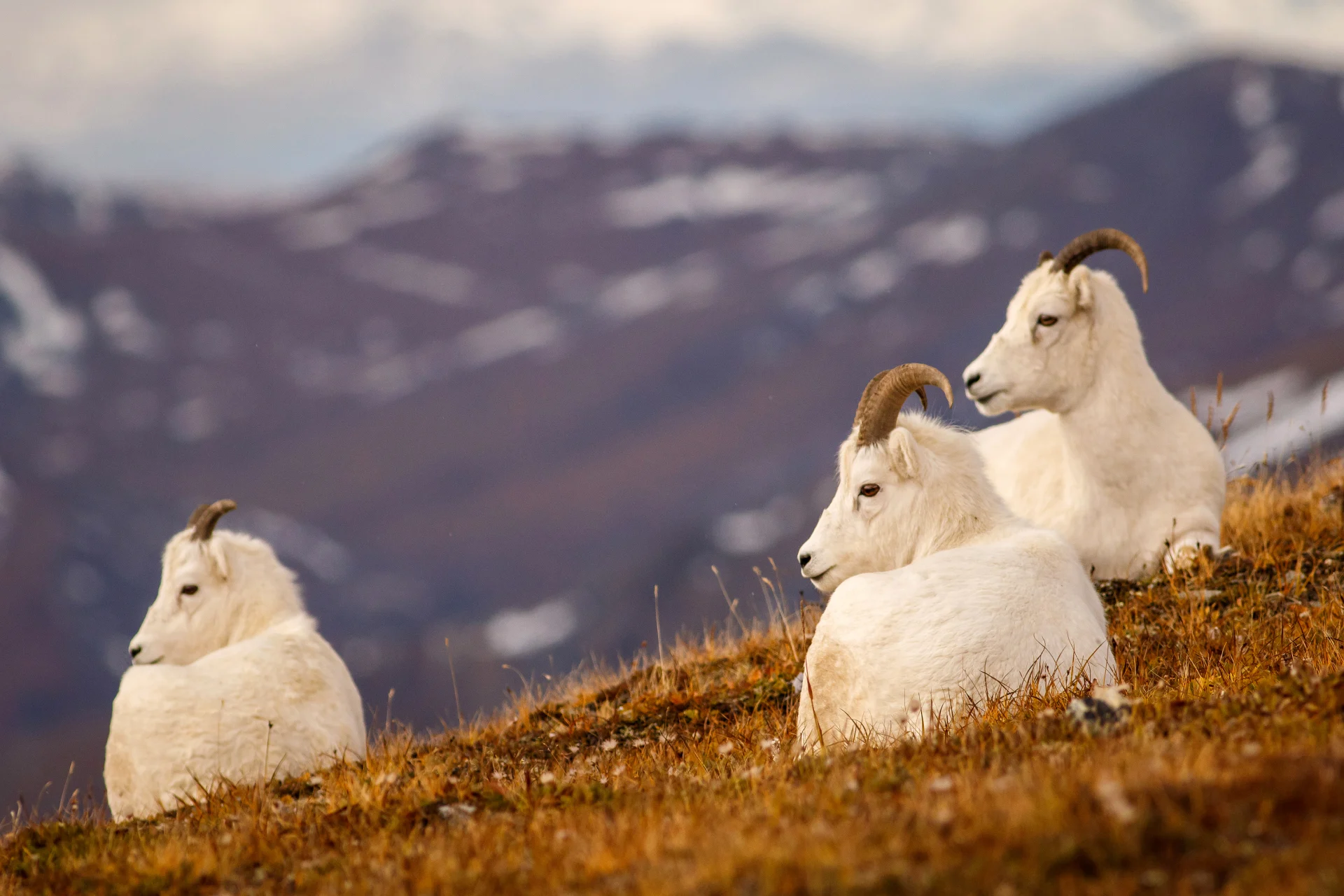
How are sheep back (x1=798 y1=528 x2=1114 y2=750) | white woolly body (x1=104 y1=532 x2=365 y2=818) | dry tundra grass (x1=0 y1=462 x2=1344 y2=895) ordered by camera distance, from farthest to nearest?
white woolly body (x1=104 y1=532 x2=365 y2=818), sheep back (x1=798 y1=528 x2=1114 y2=750), dry tundra grass (x1=0 y1=462 x2=1344 y2=895)

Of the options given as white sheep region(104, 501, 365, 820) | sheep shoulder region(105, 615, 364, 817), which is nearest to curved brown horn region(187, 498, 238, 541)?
white sheep region(104, 501, 365, 820)

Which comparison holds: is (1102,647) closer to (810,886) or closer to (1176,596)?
(1176,596)

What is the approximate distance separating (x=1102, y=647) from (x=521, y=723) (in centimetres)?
488

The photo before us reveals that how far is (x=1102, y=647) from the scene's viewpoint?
6.56 meters

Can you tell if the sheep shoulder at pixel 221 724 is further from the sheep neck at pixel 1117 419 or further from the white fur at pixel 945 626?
the sheep neck at pixel 1117 419

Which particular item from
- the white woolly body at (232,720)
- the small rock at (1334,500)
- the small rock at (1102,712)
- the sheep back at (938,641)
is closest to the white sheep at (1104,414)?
the small rock at (1334,500)

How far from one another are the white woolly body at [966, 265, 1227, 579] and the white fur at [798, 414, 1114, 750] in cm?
287

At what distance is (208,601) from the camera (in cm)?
989

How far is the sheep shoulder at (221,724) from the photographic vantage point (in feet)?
26.6

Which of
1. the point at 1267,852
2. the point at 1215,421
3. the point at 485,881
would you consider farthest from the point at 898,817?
the point at 1215,421

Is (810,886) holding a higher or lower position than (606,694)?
lower

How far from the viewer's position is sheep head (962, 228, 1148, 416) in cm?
980

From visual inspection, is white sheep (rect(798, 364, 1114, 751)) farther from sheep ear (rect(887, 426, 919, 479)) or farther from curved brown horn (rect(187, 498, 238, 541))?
curved brown horn (rect(187, 498, 238, 541))

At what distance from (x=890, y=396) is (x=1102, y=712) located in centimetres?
223
